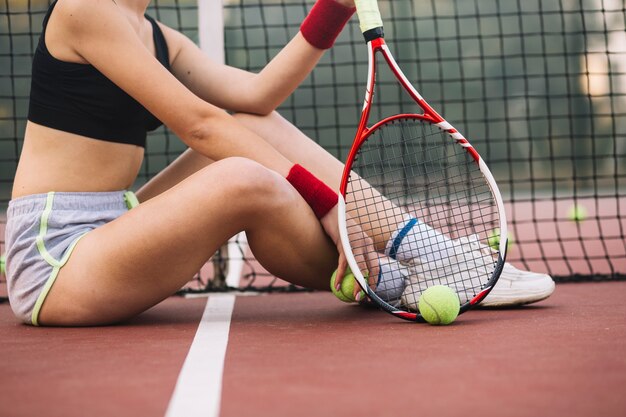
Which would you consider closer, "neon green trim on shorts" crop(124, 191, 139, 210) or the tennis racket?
the tennis racket

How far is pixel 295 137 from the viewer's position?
2.57m

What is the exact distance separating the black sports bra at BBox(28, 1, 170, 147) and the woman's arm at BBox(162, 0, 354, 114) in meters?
0.40

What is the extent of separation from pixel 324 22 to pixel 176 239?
0.79 metres

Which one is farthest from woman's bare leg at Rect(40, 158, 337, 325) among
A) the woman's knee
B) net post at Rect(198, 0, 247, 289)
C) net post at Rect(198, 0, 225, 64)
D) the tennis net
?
the tennis net

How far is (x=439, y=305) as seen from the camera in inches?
84.8

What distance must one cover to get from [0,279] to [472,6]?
599 centimetres

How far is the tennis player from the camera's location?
2.13 m

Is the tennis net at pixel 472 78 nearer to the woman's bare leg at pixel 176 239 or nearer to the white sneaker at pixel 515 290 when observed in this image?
the white sneaker at pixel 515 290

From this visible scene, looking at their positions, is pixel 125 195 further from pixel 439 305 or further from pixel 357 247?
pixel 439 305

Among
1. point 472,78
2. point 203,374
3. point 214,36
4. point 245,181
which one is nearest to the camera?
point 203,374

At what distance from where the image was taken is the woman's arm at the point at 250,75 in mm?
2570

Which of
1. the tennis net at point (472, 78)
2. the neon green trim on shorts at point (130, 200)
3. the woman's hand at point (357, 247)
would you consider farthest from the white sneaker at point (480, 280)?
the tennis net at point (472, 78)

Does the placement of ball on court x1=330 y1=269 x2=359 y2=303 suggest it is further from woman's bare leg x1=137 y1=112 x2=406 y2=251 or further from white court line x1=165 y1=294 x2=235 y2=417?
white court line x1=165 y1=294 x2=235 y2=417

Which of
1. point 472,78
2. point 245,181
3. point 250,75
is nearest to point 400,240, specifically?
point 245,181
